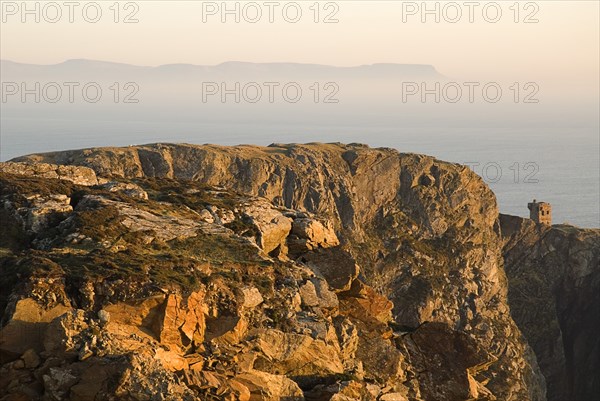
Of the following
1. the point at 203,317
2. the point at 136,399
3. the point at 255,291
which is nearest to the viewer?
the point at 136,399

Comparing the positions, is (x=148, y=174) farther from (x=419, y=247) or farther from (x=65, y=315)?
(x=65, y=315)

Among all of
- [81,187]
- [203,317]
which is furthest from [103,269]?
[81,187]

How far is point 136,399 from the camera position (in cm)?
3938

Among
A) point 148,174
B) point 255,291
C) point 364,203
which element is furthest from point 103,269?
point 364,203

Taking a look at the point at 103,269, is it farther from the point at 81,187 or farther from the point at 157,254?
the point at 81,187

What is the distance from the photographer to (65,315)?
4256 cm

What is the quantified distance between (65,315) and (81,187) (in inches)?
1026

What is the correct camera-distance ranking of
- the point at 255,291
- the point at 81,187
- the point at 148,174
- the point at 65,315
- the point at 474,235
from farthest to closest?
the point at 474,235 → the point at 148,174 → the point at 81,187 → the point at 255,291 → the point at 65,315

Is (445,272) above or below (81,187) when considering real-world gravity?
below

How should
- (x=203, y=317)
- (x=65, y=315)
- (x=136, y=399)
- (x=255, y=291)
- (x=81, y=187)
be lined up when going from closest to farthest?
(x=136, y=399)
(x=65, y=315)
(x=203, y=317)
(x=255, y=291)
(x=81, y=187)

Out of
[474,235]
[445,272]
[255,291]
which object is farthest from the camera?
[474,235]

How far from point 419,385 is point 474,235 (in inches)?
5337

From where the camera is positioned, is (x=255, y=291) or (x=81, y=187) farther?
(x=81, y=187)

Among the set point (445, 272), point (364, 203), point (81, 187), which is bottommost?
point (445, 272)
